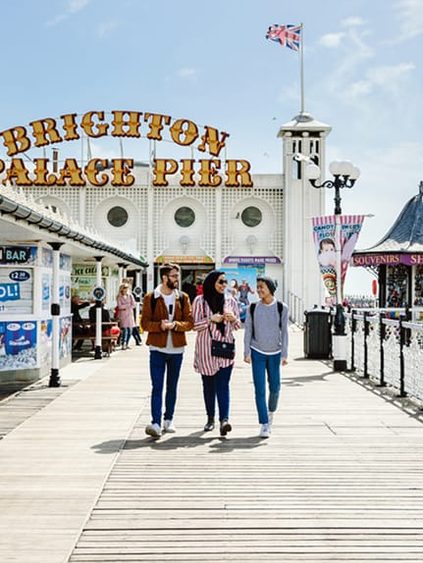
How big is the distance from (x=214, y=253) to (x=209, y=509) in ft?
87.1

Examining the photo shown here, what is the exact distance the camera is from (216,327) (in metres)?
6.86

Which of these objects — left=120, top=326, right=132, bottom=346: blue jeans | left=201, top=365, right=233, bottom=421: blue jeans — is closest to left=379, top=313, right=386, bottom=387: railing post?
left=201, top=365, right=233, bottom=421: blue jeans

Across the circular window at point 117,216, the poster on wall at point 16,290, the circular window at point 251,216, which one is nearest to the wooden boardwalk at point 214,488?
the poster on wall at point 16,290

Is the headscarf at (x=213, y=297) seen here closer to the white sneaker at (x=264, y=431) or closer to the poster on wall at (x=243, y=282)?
the white sneaker at (x=264, y=431)

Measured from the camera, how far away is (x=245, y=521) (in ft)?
14.2

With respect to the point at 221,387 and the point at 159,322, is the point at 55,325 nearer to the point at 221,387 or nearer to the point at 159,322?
the point at 159,322

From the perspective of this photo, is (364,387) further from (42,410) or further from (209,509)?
(209,509)

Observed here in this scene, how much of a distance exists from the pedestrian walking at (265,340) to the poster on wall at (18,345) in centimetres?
524

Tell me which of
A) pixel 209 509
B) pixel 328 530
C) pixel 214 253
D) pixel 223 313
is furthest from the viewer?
pixel 214 253

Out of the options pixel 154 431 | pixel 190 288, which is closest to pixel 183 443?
pixel 154 431

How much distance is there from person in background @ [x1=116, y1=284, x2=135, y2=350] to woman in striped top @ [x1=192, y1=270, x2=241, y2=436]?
961cm

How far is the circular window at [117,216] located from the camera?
31.2m

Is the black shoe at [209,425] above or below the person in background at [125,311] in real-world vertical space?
below

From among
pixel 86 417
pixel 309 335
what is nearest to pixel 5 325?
pixel 86 417
